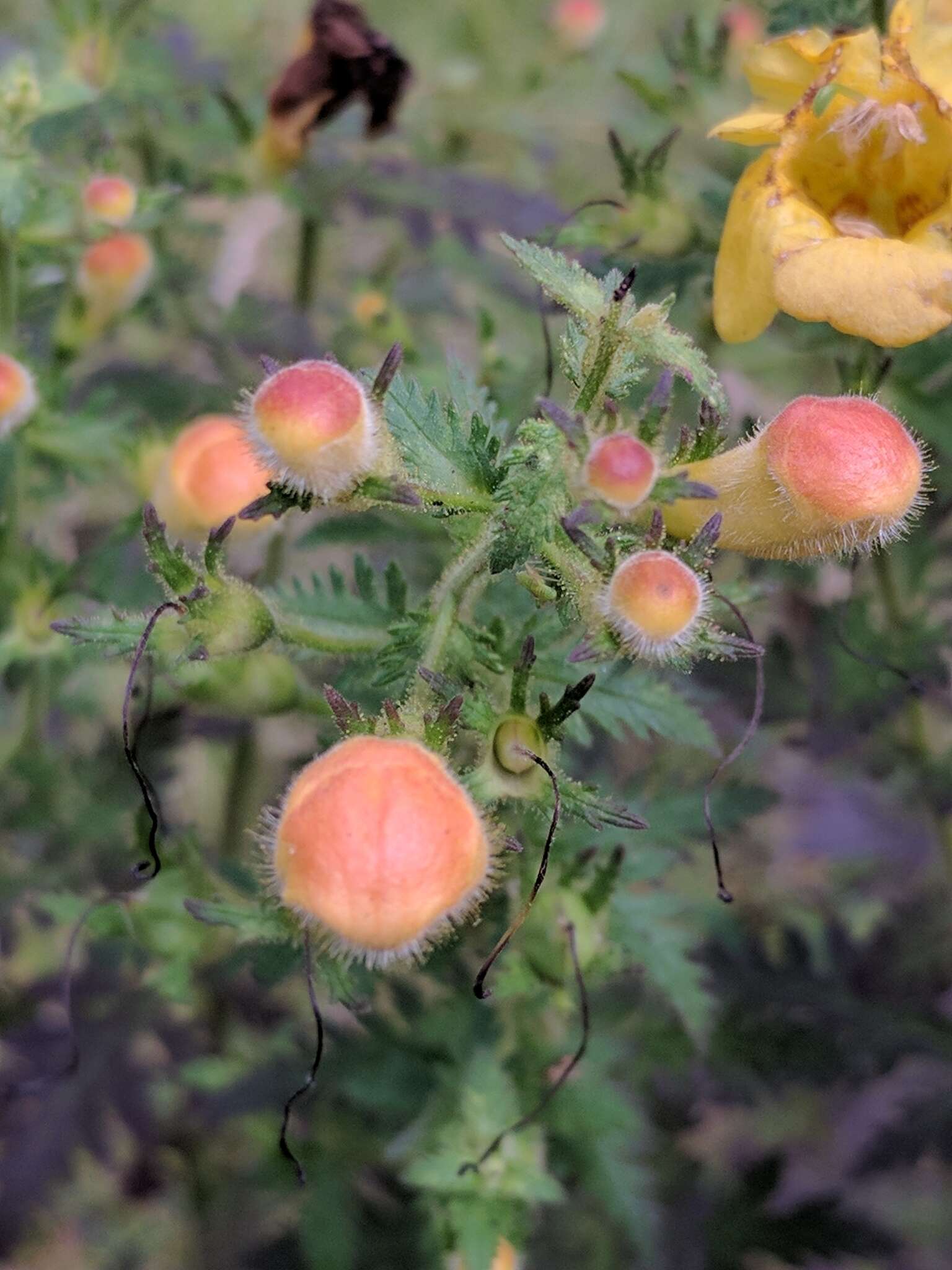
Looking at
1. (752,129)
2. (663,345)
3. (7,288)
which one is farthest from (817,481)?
(7,288)

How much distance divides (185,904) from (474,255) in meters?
1.89

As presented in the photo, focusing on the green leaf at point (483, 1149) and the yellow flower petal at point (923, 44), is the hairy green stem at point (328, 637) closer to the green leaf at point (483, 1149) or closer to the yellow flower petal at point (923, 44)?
the green leaf at point (483, 1149)

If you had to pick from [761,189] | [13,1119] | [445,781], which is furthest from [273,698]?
[13,1119]

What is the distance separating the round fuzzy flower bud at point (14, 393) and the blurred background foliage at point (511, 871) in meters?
0.10

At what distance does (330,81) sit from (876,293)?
1.33m

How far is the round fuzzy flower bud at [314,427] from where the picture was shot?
4.05ft

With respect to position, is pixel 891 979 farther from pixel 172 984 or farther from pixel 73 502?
pixel 73 502

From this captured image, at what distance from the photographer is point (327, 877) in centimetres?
114

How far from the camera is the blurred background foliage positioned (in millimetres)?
1860

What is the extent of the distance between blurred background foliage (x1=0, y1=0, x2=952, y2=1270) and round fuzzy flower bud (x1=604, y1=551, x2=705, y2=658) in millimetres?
293

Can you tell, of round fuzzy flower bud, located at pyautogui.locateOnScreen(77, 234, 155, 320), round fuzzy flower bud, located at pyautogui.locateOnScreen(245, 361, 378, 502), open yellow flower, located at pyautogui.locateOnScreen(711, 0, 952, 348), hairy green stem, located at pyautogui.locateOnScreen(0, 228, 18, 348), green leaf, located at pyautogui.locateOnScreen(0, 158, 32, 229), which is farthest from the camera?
round fuzzy flower bud, located at pyautogui.locateOnScreen(77, 234, 155, 320)

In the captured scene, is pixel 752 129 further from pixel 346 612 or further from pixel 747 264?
pixel 346 612

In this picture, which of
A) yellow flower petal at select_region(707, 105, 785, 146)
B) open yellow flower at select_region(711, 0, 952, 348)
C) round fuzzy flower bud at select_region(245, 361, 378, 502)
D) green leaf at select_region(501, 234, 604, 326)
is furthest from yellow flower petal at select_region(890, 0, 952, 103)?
round fuzzy flower bud at select_region(245, 361, 378, 502)

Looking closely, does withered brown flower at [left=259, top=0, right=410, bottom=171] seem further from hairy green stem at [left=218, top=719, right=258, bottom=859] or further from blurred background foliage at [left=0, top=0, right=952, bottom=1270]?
hairy green stem at [left=218, top=719, right=258, bottom=859]
